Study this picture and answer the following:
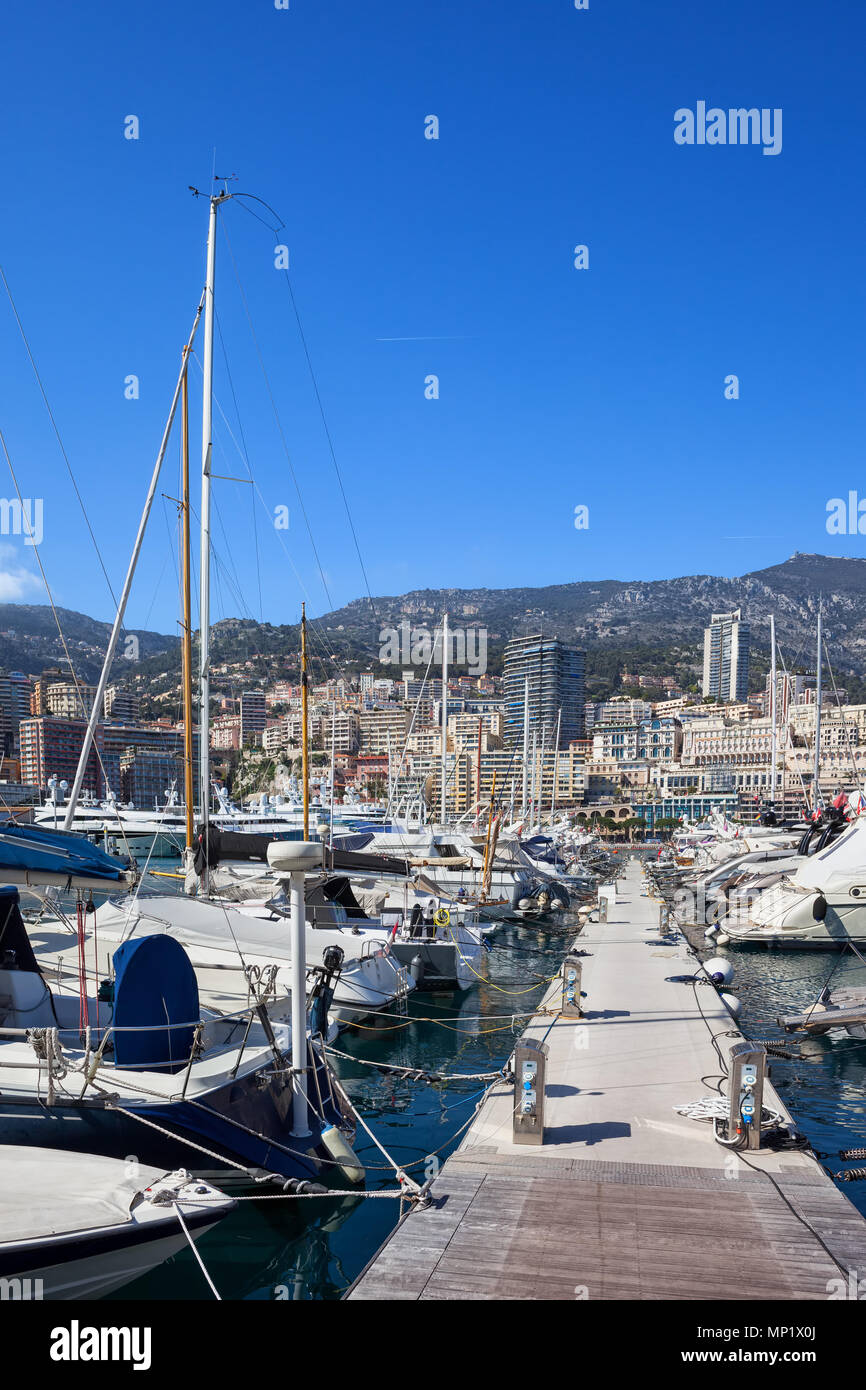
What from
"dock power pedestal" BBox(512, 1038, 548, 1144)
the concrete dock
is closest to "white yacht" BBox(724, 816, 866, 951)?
the concrete dock

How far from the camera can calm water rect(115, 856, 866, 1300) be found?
8.47 m

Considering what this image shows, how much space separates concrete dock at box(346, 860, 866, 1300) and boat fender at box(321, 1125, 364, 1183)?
3.55 feet

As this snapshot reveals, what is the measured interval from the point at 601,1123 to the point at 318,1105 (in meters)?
2.91

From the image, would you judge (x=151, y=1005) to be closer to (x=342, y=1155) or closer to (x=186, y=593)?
(x=342, y=1155)

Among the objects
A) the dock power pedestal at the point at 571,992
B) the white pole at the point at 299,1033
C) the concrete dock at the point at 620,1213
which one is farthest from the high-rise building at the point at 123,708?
the concrete dock at the point at 620,1213

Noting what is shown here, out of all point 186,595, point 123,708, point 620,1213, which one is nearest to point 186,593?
point 186,595

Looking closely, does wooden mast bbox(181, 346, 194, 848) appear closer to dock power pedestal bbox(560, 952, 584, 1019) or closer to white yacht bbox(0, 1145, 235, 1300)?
dock power pedestal bbox(560, 952, 584, 1019)

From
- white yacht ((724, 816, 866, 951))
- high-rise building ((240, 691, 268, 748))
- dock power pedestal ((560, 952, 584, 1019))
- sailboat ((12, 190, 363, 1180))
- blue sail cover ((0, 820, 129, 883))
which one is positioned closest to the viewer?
sailboat ((12, 190, 363, 1180))

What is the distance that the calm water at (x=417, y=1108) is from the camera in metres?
8.47

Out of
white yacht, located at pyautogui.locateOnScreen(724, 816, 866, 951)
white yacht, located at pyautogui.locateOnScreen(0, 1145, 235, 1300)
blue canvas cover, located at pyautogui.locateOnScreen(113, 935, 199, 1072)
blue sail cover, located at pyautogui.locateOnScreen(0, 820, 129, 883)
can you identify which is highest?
blue sail cover, located at pyautogui.locateOnScreen(0, 820, 129, 883)

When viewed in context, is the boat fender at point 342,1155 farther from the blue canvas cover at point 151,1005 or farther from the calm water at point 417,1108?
the blue canvas cover at point 151,1005
